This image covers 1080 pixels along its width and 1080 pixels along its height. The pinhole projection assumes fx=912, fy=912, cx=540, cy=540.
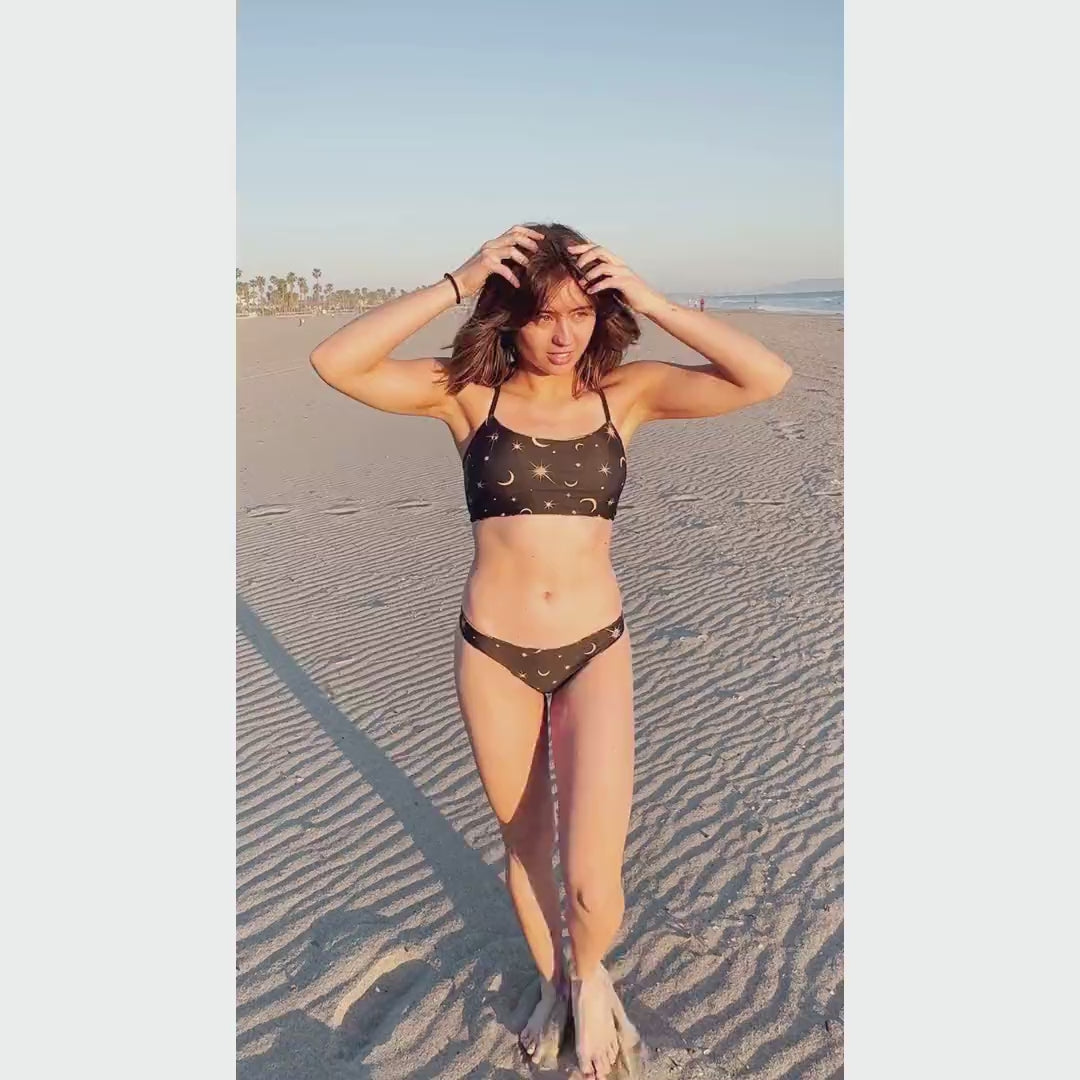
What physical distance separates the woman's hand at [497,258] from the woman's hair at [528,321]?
0.10 feet

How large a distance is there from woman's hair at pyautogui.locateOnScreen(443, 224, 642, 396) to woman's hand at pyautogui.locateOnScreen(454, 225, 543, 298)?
1.2 inches

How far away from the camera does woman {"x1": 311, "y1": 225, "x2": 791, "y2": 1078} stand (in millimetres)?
2730

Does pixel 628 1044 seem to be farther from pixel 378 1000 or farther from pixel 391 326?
pixel 391 326

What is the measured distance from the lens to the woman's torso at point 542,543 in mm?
2826

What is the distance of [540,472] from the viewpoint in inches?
110

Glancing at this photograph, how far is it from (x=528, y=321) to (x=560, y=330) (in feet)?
0.34

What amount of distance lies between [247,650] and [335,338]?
508 cm

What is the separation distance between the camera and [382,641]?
7.43 metres

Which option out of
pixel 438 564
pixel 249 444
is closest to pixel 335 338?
pixel 438 564

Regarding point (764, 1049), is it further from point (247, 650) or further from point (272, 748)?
point (247, 650)

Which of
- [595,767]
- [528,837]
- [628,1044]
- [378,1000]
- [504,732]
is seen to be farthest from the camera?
[378,1000]

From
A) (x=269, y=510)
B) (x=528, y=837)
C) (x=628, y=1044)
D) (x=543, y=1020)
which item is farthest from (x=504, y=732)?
(x=269, y=510)

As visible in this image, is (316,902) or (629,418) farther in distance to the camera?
(316,902)

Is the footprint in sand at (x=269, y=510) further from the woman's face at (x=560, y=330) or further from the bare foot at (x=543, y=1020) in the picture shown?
the woman's face at (x=560, y=330)
